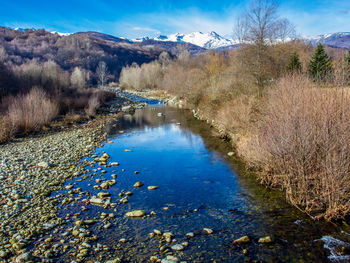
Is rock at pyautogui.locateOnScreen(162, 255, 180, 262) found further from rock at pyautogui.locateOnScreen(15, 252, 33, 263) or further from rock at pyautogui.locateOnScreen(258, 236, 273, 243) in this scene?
rock at pyautogui.locateOnScreen(15, 252, 33, 263)

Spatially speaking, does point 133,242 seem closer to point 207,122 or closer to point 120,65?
point 207,122

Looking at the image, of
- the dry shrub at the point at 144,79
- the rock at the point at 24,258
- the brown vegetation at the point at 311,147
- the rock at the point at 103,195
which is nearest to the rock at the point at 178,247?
the rock at the point at 24,258

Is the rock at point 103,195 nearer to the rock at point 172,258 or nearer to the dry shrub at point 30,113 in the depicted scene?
the rock at point 172,258

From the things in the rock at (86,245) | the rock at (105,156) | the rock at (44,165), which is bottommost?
the rock at (86,245)

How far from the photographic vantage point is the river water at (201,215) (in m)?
5.57

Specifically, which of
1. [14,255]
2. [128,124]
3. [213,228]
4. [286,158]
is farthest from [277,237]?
[128,124]

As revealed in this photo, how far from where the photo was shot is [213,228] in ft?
21.4

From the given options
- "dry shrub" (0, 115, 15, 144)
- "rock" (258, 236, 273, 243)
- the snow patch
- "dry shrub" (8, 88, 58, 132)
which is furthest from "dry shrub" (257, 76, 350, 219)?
"dry shrub" (8, 88, 58, 132)

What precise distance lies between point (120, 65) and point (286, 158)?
4440 inches

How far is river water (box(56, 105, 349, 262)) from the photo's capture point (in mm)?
5570

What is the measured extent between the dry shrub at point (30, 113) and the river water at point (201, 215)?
28.9 ft

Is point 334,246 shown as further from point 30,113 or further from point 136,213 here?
point 30,113

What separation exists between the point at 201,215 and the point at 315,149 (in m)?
3.67

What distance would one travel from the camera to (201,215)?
718cm
